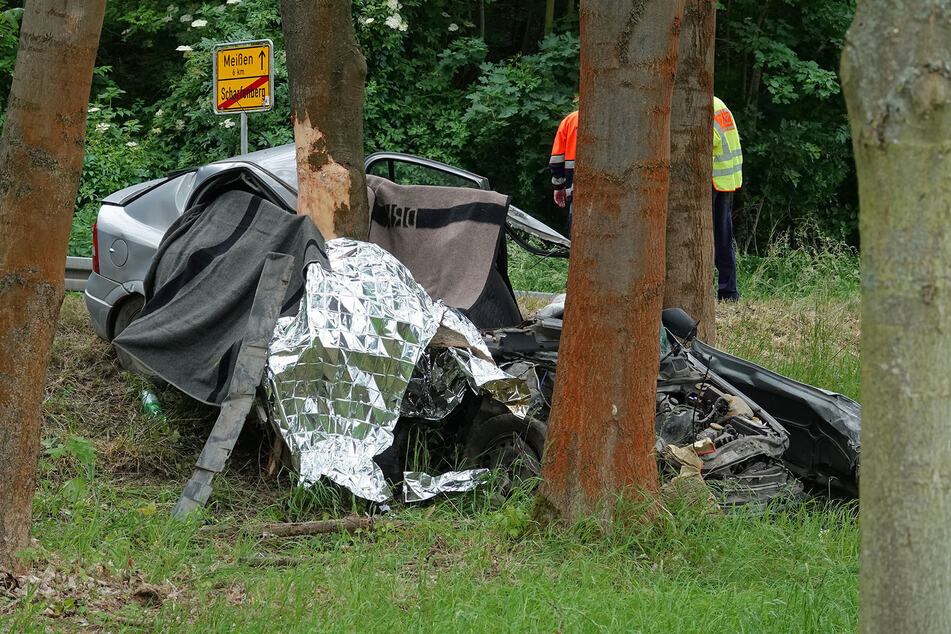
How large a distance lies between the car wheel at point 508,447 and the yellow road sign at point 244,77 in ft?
13.2

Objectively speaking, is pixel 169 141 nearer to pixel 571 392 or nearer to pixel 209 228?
pixel 209 228

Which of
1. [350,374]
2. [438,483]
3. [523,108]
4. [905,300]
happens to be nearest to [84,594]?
[350,374]

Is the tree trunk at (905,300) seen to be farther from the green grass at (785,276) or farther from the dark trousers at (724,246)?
the green grass at (785,276)

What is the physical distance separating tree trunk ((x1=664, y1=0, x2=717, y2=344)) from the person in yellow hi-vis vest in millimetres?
2340

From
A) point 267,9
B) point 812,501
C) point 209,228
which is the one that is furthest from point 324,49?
point 267,9

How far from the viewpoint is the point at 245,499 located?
211 inches

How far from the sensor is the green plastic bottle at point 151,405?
6176mm

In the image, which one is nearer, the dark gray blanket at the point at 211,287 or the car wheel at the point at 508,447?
the car wheel at the point at 508,447

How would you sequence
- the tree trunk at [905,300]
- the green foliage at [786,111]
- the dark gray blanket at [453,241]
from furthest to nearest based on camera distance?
the green foliage at [786,111] < the dark gray blanket at [453,241] < the tree trunk at [905,300]

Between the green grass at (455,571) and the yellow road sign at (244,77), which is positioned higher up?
the yellow road sign at (244,77)

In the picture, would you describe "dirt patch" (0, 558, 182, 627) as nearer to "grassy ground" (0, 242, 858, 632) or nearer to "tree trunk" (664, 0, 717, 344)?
"grassy ground" (0, 242, 858, 632)

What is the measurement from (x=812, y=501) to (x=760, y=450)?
20.1 inches

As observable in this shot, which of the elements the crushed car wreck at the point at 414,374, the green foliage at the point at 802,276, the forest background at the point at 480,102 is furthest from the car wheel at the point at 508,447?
the forest background at the point at 480,102

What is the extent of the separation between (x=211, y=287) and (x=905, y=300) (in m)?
4.49
